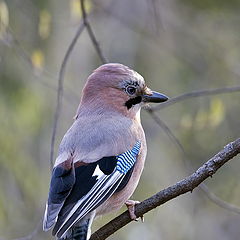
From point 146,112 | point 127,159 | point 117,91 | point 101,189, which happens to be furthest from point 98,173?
point 146,112

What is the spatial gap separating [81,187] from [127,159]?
0.42m

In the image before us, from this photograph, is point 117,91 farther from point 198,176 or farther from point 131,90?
point 198,176

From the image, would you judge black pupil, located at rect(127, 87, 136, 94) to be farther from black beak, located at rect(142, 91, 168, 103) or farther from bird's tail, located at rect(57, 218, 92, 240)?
bird's tail, located at rect(57, 218, 92, 240)


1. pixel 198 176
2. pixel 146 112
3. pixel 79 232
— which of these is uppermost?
pixel 198 176

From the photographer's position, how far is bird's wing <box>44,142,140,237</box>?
12.7ft

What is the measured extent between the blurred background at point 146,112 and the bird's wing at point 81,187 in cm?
202

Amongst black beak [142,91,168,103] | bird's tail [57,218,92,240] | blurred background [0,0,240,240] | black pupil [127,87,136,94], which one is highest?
black pupil [127,87,136,94]

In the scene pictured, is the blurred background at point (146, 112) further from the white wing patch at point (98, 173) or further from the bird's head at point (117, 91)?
the white wing patch at point (98, 173)

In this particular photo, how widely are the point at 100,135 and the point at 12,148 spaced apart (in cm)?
232

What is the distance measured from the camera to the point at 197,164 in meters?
7.64

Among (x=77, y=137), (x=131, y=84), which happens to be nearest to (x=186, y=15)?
(x=131, y=84)

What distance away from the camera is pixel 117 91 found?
4773 millimetres

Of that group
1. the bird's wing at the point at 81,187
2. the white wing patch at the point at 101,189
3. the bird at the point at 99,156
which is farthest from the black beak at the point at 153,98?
the bird's wing at the point at 81,187

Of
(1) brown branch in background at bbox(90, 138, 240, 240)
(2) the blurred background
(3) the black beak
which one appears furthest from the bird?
(2) the blurred background
